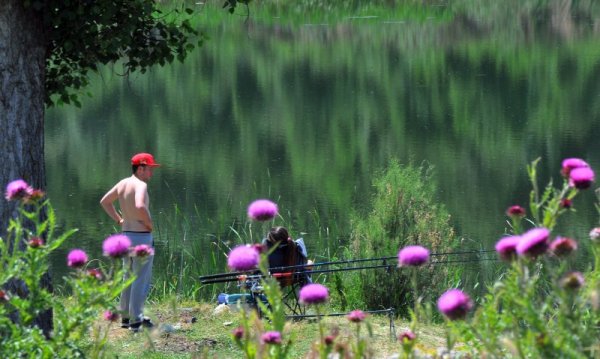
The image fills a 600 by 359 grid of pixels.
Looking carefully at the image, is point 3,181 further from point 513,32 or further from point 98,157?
point 513,32

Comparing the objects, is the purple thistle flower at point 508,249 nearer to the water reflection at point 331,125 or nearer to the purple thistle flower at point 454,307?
the purple thistle flower at point 454,307

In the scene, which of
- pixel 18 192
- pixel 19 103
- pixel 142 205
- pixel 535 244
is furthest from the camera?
pixel 142 205

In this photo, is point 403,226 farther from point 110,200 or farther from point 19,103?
point 19,103

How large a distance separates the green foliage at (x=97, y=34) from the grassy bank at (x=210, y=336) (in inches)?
61.1

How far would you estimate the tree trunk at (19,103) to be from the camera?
5.49m

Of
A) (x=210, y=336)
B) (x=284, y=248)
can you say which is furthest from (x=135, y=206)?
Answer: (x=284, y=248)

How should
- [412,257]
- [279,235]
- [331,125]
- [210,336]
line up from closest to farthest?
[412,257]
[210,336]
[279,235]
[331,125]

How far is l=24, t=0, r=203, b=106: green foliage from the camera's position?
612cm

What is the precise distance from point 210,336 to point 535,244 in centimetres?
492

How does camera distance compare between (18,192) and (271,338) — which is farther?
(18,192)

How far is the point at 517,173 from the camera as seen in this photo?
53.0ft

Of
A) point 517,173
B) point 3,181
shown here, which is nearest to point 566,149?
point 517,173

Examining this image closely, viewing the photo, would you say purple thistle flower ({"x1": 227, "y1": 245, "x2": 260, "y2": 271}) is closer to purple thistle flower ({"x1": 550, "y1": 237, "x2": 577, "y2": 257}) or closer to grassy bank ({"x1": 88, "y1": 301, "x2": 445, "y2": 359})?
purple thistle flower ({"x1": 550, "y1": 237, "x2": 577, "y2": 257})

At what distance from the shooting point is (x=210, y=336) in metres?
7.27
